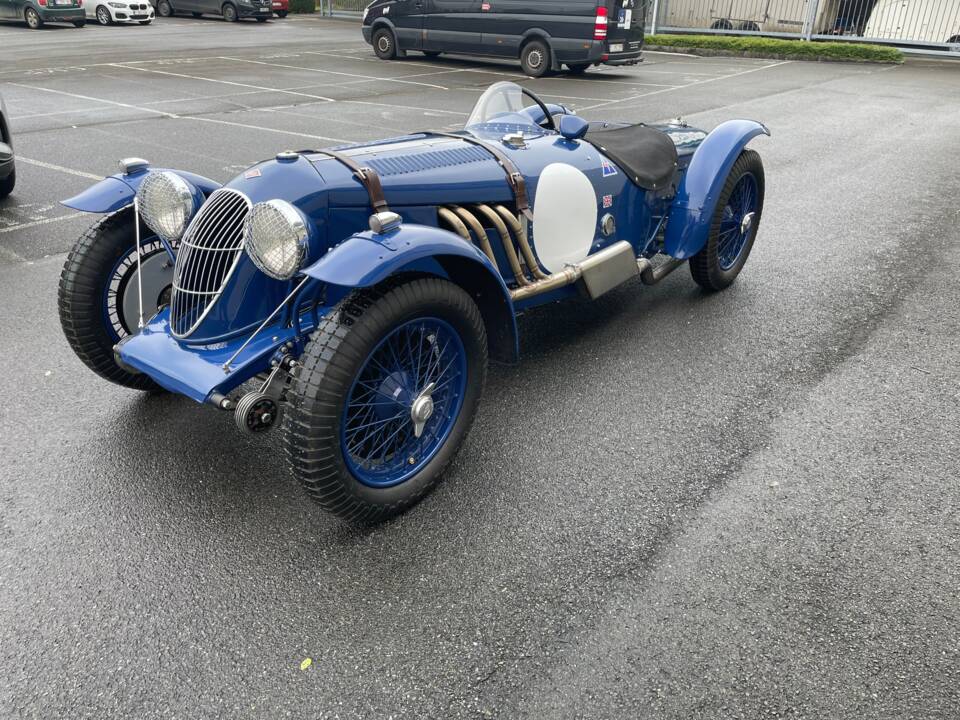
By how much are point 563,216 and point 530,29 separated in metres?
12.7

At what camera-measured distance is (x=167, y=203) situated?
10.1 ft

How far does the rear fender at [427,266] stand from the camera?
7.95ft

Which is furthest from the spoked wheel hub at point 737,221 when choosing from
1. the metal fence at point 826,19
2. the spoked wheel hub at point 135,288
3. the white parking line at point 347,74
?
the metal fence at point 826,19

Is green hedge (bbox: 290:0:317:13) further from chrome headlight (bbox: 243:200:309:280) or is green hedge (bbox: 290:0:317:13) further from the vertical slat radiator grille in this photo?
chrome headlight (bbox: 243:200:309:280)

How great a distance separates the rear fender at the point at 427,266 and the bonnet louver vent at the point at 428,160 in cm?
41

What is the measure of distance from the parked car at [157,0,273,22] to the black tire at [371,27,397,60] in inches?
391

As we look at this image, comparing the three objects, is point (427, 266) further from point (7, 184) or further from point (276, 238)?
point (7, 184)

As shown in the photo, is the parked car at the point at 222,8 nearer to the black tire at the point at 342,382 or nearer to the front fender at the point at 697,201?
the front fender at the point at 697,201

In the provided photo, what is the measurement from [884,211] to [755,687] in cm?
581

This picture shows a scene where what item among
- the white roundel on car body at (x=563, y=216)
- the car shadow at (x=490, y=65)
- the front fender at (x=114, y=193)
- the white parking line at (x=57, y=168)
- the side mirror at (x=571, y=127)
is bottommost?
the white parking line at (x=57, y=168)

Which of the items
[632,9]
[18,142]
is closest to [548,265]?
[18,142]

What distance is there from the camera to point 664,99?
1283 cm

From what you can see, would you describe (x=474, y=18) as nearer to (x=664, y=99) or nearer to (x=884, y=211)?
(x=664, y=99)

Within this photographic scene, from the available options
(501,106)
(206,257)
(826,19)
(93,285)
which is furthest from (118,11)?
(206,257)
